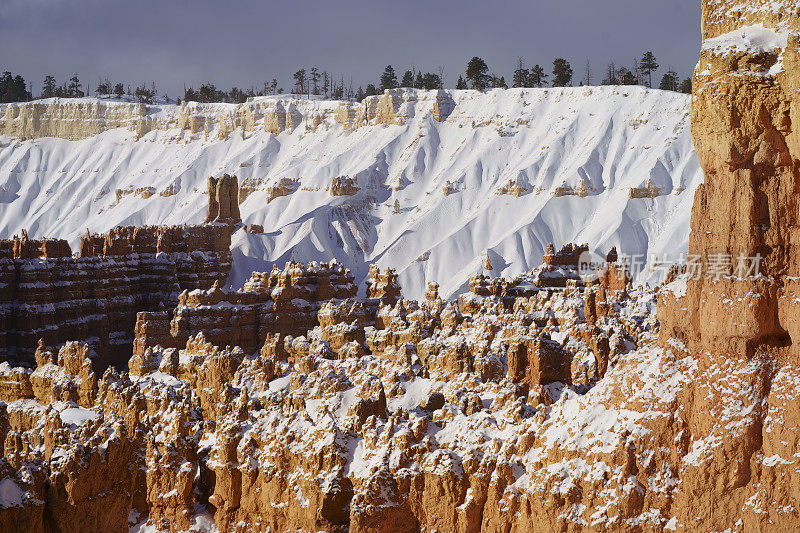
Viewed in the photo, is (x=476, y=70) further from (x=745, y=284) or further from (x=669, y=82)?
(x=745, y=284)

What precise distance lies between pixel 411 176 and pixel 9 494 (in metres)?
84.1

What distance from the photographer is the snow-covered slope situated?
74.1 m

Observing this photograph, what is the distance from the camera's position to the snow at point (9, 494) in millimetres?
11970

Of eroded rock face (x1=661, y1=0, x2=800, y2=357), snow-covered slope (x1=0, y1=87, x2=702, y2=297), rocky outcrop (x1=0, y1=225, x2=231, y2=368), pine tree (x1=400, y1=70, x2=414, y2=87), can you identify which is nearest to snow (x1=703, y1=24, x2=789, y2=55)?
eroded rock face (x1=661, y1=0, x2=800, y2=357)

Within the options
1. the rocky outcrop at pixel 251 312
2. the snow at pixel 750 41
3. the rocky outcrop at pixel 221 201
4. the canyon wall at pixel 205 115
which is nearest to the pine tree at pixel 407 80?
the canyon wall at pixel 205 115

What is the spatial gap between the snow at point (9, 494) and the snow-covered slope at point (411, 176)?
168ft

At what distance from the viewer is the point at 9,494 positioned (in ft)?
39.7

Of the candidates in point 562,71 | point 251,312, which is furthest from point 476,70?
point 251,312

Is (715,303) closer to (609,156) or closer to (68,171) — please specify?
(609,156)

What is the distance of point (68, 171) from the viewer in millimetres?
119500

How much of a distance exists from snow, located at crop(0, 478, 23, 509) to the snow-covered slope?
168ft

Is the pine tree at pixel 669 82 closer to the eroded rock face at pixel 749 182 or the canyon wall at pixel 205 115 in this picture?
the canyon wall at pixel 205 115

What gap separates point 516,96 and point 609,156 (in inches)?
771

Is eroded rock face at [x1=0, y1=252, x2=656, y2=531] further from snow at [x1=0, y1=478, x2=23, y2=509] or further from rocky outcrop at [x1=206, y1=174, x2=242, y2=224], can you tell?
rocky outcrop at [x1=206, y1=174, x2=242, y2=224]
